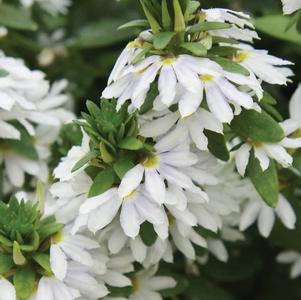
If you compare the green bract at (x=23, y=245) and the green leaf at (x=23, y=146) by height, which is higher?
the green bract at (x=23, y=245)

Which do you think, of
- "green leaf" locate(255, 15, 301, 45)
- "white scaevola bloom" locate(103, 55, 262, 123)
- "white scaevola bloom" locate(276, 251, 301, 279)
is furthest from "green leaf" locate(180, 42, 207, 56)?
"white scaevola bloom" locate(276, 251, 301, 279)

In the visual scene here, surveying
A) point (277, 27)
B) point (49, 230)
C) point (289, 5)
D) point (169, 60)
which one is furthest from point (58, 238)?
point (277, 27)

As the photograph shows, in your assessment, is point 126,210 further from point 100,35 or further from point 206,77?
point 100,35

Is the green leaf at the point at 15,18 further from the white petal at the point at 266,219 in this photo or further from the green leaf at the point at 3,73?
the white petal at the point at 266,219

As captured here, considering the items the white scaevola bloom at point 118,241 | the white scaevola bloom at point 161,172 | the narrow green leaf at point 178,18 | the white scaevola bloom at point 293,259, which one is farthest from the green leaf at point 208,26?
the white scaevola bloom at point 293,259

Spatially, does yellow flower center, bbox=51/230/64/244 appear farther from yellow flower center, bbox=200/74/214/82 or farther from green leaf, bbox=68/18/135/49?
green leaf, bbox=68/18/135/49

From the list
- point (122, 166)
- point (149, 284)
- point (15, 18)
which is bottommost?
point (149, 284)
